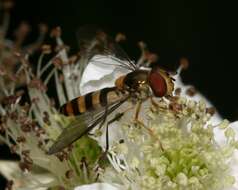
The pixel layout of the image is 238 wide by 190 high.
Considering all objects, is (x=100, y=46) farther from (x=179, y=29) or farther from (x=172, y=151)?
(x=179, y=29)

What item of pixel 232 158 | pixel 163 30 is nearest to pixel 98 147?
pixel 232 158

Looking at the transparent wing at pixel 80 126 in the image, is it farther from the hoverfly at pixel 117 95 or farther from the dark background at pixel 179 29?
the dark background at pixel 179 29

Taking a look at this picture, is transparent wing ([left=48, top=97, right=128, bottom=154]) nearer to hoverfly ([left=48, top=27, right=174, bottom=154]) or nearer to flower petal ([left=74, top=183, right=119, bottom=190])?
hoverfly ([left=48, top=27, right=174, bottom=154])

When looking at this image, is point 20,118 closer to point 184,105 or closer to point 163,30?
point 184,105

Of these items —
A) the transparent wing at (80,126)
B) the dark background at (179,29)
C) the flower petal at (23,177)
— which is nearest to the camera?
the transparent wing at (80,126)

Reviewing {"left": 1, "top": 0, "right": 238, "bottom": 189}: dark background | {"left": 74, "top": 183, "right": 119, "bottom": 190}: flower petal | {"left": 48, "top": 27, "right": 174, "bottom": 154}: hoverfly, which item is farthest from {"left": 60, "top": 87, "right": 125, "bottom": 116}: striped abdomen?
{"left": 1, "top": 0, "right": 238, "bottom": 189}: dark background

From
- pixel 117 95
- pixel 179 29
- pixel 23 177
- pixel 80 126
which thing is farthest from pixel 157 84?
pixel 179 29

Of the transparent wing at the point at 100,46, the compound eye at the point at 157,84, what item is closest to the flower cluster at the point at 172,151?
the compound eye at the point at 157,84
